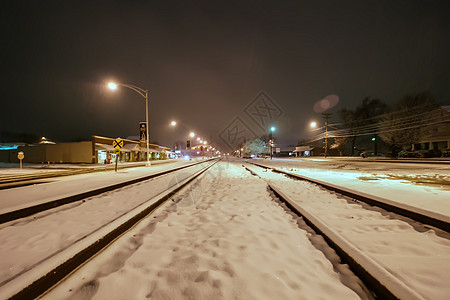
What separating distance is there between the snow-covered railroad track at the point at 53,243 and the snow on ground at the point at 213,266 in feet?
0.48

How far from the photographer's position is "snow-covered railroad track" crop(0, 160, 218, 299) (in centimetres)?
171

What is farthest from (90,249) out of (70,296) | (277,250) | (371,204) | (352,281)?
(371,204)

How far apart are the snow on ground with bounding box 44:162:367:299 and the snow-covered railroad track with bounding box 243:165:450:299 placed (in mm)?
213

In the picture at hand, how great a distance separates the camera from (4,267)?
2.09m

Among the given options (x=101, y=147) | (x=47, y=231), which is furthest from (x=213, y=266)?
(x=101, y=147)

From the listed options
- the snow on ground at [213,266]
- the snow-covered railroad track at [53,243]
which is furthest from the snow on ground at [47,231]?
the snow on ground at [213,266]

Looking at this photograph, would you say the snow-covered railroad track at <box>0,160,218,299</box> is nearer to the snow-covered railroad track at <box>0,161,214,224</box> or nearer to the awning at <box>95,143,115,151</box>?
the snow-covered railroad track at <box>0,161,214,224</box>

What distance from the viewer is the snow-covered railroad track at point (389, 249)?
68.7 inches

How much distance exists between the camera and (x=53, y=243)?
2682mm

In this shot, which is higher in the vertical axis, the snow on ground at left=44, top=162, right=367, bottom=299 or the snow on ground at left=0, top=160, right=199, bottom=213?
the snow on ground at left=0, top=160, right=199, bottom=213

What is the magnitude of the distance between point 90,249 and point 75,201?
3.84 metres

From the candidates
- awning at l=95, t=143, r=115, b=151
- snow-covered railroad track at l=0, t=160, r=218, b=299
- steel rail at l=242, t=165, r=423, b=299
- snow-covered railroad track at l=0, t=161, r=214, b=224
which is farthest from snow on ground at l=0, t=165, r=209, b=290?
awning at l=95, t=143, r=115, b=151

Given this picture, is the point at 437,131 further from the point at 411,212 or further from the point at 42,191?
the point at 42,191

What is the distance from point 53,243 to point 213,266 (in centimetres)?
243
